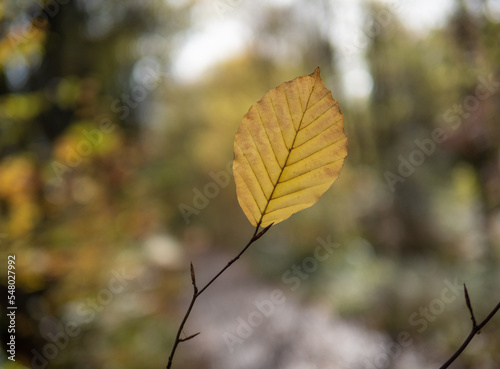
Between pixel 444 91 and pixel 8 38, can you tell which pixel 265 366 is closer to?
pixel 8 38

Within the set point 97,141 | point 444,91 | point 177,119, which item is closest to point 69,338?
point 97,141

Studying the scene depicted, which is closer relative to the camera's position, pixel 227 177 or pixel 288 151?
pixel 288 151

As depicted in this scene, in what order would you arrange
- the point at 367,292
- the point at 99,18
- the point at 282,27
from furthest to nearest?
the point at 282,27, the point at 367,292, the point at 99,18

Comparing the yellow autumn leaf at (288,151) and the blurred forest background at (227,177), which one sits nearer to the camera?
the yellow autumn leaf at (288,151)

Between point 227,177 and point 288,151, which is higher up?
point 227,177
